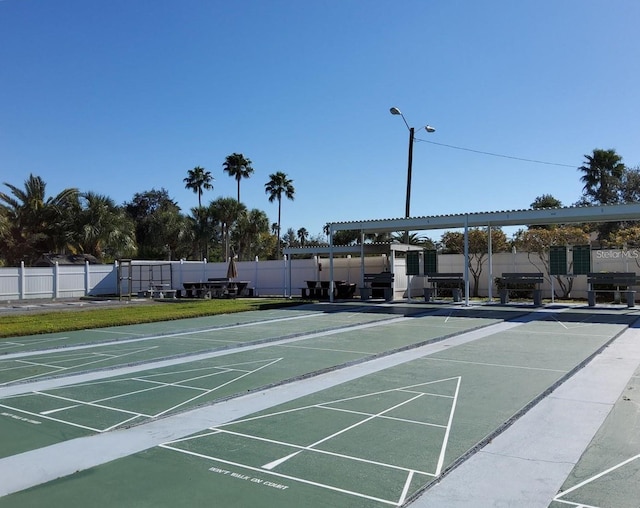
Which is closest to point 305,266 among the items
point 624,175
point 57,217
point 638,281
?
point 638,281

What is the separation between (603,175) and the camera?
39594mm

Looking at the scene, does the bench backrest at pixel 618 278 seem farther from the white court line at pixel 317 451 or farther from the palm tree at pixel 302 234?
the palm tree at pixel 302 234

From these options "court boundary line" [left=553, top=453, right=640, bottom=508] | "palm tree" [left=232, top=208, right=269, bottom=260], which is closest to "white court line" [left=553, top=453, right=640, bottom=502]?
"court boundary line" [left=553, top=453, right=640, bottom=508]

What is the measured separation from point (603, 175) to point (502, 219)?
2243cm

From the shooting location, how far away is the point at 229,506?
3.93m

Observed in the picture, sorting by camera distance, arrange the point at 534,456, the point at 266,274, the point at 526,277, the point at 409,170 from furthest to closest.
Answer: the point at 266,274 → the point at 409,170 → the point at 526,277 → the point at 534,456

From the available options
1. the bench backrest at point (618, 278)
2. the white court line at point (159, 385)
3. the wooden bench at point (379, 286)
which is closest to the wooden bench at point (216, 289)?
the wooden bench at point (379, 286)

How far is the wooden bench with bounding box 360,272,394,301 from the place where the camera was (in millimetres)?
26688

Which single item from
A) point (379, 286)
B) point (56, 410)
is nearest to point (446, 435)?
point (56, 410)

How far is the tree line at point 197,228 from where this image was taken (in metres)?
33.0

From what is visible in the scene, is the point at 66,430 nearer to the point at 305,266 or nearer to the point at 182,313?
the point at 182,313

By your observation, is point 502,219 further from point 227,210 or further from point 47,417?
point 227,210

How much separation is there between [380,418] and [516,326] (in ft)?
35.2

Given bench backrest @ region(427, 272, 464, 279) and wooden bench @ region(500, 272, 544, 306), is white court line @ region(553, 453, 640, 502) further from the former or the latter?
bench backrest @ region(427, 272, 464, 279)
